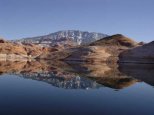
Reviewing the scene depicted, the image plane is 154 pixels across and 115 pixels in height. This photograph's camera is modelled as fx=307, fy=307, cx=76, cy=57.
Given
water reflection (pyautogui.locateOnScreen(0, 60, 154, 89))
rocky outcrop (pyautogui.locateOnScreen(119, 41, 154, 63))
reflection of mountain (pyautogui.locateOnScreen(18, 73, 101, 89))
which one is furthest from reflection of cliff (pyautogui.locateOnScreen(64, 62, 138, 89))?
rocky outcrop (pyautogui.locateOnScreen(119, 41, 154, 63))

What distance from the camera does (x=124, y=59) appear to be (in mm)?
166500

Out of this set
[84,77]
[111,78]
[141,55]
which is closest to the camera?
[111,78]

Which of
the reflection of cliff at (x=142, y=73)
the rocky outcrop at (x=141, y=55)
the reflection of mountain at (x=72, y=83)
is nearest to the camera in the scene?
the reflection of mountain at (x=72, y=83)

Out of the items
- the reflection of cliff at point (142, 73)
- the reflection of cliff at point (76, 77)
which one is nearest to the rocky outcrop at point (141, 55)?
the reflection of cliff at point (142, 73)

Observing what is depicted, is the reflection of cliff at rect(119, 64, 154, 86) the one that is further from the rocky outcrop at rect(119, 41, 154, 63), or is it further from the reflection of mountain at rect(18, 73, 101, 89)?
the rocky outcrop at rect(119, 41, 154, 63)

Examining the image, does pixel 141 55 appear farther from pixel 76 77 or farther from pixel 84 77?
pixel 76 77

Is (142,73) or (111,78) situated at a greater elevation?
(142,73)

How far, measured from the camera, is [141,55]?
156 m

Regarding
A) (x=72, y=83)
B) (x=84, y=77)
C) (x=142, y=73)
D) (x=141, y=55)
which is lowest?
(x=72, y=83)

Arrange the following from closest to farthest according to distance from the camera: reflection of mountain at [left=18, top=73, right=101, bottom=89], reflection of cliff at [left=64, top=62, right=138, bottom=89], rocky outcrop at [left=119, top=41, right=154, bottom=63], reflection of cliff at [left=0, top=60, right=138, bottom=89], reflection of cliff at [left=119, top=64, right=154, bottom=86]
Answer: reflection of mountain at [left=18, top=73, right=101, bottom=89]
reflection of cliff at [left=0, top=60, right=138, bottom=89]
reflection of cliff at [left=64, top=62, right=138, bottom=89]
reflection of cliff at [left=119, top=64, right=154, bottom=86]
rocky outcrop at [left=119, top=41, right=154, bottom=63]

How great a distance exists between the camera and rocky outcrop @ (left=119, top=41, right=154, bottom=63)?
501 feet

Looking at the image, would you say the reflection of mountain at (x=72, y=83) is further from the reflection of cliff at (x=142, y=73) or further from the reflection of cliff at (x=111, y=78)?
the reflection of cliff at (x=142, y=73)

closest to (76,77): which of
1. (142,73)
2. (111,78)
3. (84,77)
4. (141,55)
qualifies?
(84,77)

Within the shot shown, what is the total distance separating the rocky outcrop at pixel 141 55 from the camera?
6009 inches
